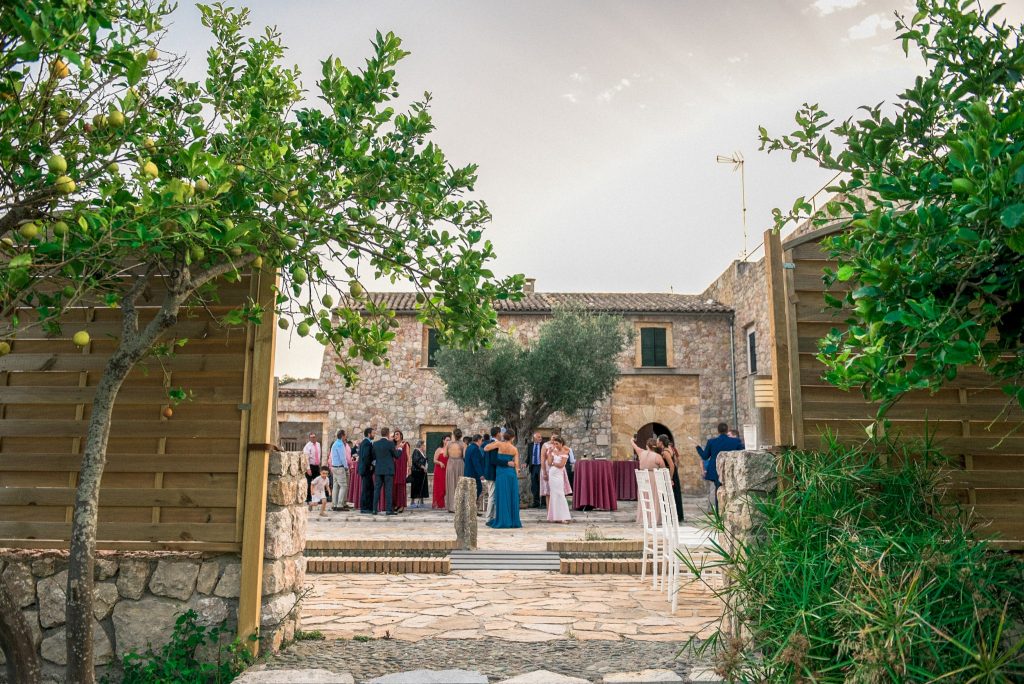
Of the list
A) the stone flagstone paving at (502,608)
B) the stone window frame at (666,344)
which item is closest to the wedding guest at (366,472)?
the stone flagstone paving at (502,608)

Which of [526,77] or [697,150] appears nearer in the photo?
[526,77]

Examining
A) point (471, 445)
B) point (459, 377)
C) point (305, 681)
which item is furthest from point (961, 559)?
point (459, 377)

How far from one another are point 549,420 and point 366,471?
7630 mm

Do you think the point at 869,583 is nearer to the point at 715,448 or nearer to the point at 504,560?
the point at 504,560

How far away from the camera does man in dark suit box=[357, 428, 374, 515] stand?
14.2 meters

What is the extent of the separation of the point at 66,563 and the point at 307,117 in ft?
9.41

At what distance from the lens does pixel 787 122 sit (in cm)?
354

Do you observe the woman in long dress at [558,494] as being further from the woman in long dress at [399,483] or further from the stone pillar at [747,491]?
the stone pillar at [747,491]

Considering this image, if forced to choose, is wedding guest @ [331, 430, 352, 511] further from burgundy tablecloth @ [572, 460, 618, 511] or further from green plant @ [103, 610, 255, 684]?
green plant @ [103, 610, 255, 684]

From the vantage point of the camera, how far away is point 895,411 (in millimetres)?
3840

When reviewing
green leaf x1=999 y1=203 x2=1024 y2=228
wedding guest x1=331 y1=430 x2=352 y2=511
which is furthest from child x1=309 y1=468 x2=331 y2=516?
green leaf x1=999 y1=203 x2=1024 y2=228

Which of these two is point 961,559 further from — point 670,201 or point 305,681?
→ point 670,201

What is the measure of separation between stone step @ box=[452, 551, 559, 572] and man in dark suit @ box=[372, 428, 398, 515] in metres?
5.92

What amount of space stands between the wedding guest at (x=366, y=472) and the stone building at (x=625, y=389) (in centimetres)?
569
